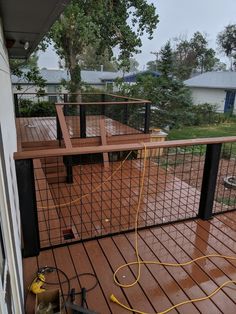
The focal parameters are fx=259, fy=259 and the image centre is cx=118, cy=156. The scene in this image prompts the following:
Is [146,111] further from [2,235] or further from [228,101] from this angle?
[228,101]

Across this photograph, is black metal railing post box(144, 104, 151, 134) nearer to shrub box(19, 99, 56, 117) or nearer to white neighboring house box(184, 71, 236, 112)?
shrub box(19, 99, 56, 117)

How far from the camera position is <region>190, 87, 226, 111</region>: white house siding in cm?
1823

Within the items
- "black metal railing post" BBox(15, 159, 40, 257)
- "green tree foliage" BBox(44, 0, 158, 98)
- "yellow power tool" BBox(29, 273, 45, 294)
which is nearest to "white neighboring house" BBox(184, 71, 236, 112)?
"green tree foliage" BBox(44, 0, 158, 98)

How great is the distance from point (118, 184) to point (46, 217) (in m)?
1.74

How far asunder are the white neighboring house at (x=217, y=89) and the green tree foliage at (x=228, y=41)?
6.72 metres

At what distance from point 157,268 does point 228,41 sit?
1075 inches

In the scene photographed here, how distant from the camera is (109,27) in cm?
978

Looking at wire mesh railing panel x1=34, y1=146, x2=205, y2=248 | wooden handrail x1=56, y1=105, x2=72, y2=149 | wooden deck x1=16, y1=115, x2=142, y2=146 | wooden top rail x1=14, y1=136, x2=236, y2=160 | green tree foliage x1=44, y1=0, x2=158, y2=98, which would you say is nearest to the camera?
wooden top rail x1=14, y1=136, x2=236, y2=160

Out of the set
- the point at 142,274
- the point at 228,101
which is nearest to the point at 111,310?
the point at 142,274

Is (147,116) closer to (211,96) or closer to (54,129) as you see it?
(54,129)

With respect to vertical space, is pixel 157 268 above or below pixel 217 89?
below

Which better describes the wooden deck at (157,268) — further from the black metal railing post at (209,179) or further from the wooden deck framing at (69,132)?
the wooden deck framing at (69,132)

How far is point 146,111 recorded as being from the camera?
5.93m

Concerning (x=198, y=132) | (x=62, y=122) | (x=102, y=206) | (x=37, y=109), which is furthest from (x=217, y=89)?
(x=102, y=206)
